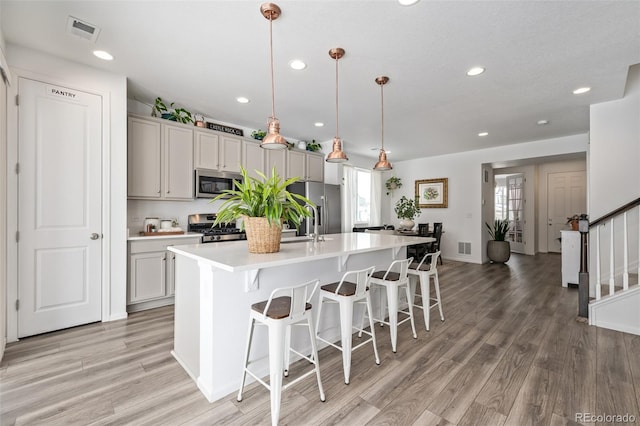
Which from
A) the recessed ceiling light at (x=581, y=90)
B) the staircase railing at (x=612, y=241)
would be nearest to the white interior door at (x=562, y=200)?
the staircase railing at (x=612, y=241)

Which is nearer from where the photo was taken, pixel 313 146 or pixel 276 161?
pixel 276 161

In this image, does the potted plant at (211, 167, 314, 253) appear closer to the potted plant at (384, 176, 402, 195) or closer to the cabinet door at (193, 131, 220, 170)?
the cabinet door at (193, 131, 220, 170)

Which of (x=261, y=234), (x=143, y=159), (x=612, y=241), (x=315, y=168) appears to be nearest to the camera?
(x=261, y=234)

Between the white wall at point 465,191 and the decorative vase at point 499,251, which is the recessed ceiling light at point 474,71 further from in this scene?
the decorative vase at point 499,251

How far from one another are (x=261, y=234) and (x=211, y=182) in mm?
2467

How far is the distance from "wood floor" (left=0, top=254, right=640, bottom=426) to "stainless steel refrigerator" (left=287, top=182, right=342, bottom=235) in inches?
99.8

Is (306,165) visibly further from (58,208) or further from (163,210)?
(58,208)

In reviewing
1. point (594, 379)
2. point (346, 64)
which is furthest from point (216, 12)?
point (594, 379)

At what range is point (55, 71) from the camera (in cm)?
269

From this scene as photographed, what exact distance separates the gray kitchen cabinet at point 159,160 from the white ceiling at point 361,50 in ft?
1.35

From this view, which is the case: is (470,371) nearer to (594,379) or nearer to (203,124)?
(594,379)

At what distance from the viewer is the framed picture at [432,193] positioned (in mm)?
6914

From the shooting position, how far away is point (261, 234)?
6.44ft
